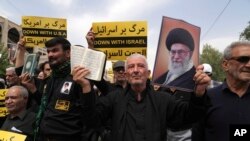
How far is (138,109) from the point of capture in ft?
12.0

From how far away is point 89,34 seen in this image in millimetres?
4543

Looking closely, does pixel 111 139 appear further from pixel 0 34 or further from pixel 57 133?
pixel 0 34

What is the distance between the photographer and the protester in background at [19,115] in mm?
5133

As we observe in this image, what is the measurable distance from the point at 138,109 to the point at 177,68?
50 cm

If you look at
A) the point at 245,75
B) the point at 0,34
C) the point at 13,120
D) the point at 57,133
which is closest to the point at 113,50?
A: the point at 13,120

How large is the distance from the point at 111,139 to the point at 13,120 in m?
2.01

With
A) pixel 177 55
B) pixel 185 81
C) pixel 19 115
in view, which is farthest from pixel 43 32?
pixel 185 81

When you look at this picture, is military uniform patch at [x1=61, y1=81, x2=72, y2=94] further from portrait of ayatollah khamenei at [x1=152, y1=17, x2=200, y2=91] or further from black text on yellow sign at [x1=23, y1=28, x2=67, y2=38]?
black text on yellow sign at [x1=23, y1=28, x2=67, y2=38]

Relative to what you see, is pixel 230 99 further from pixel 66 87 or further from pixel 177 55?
pixel 66 87

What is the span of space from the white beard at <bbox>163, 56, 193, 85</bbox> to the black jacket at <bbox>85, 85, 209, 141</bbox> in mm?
219

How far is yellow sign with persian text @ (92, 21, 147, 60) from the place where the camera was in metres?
6.59

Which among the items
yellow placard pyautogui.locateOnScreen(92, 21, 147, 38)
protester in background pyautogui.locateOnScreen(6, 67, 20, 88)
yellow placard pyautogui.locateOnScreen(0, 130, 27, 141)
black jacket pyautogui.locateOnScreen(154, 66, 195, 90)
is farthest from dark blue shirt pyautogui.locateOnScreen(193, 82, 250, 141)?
protester in background pyautogui.locateOnScreen(6, 67, 20, 88)

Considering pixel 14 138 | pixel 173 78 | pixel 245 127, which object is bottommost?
pixel 14 138

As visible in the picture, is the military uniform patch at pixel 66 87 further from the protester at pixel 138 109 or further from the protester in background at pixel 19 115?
the protester in background at pixel 19 115
